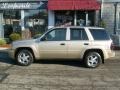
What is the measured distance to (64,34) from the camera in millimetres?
13938

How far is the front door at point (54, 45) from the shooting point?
13734 millimetres

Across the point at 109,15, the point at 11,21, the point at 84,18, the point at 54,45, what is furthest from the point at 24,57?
the point at 109,15

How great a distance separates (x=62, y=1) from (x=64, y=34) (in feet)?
27.3

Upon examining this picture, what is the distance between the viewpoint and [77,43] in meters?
13.7

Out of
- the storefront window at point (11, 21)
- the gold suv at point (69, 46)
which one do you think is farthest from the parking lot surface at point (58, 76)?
the storefront window at point (11, 21)

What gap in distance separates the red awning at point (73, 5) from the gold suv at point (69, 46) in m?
7.83

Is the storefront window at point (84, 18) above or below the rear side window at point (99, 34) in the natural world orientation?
above

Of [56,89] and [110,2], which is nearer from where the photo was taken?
[56,89]

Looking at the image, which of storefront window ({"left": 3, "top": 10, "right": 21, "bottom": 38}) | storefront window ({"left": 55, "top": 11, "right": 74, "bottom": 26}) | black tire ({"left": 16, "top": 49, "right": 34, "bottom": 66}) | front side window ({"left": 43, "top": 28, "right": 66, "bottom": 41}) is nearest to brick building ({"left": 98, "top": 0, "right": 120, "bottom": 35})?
storefront window ({"left": 55, "top": 11, "right": 74, "bottom": 26})

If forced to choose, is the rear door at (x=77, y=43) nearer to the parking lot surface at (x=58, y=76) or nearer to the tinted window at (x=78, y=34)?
the tinted window at (x=78, y=34)

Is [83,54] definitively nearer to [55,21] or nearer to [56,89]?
[56,89]

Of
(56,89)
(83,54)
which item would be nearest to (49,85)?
(56,89)

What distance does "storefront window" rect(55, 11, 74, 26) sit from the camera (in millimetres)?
22969

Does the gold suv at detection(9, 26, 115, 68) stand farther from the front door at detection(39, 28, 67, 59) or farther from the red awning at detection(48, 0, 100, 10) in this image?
the red awning at detection(48, 0, 100, 10)
